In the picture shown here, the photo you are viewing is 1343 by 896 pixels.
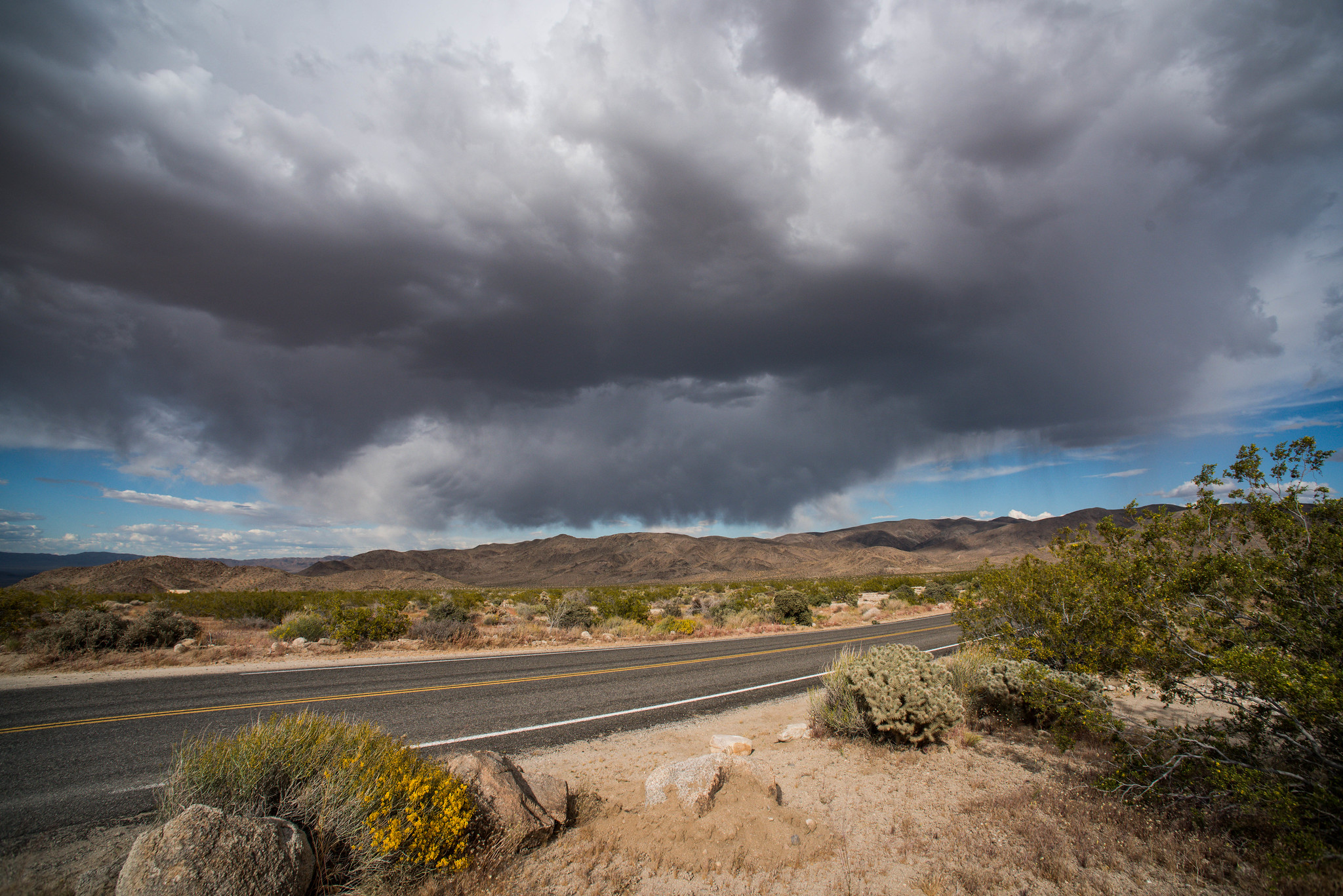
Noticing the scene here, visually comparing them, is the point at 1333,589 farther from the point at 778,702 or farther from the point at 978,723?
the point at 778,702

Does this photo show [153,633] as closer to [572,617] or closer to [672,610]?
[572,617]

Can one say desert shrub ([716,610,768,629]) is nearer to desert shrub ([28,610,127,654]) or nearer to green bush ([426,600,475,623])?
green bush ([426,600,475,623])

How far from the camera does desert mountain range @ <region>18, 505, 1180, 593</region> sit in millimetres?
80062

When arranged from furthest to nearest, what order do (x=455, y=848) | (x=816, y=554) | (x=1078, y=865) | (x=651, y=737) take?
(x=816, y=554) < (x=651, y=737) < (x=1078, y=865) < (x=455, y=848)

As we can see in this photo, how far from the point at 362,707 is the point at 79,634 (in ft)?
40.4

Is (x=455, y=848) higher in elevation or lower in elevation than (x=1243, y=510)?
lower

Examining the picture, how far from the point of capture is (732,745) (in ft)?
23.9

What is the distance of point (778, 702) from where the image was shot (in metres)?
11.0

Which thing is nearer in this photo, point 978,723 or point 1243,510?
point 1243,510

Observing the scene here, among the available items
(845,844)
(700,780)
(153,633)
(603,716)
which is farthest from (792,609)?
(153,633)

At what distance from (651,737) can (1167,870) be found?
5906mm

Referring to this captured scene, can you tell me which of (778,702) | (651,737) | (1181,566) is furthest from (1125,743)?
(778,702)

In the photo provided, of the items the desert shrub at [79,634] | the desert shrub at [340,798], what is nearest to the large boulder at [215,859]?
the desert shrub at [340,798]

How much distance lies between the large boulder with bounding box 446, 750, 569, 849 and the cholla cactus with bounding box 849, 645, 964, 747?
14.7ft
